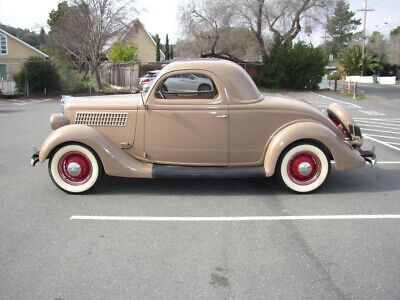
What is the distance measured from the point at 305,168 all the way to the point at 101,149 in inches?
108

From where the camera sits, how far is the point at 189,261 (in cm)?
355

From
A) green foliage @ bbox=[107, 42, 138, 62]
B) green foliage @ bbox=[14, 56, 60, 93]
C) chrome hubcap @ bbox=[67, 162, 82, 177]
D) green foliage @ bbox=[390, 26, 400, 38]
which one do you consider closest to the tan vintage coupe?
chrome hubcap @ bbox=[67, 162, 82, 177]

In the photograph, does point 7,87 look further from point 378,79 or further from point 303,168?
point 378,79

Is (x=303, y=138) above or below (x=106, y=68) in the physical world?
below

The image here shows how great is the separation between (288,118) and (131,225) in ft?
8.28

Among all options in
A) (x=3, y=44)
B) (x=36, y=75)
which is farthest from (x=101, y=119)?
(x=3, y=44)

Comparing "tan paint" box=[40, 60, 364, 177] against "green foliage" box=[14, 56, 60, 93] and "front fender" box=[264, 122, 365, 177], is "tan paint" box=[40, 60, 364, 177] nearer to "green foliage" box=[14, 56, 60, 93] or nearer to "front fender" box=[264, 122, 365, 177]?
"front fender" box=[264, 122, 365, 177]

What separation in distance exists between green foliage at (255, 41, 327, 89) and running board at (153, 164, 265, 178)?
24.6 m

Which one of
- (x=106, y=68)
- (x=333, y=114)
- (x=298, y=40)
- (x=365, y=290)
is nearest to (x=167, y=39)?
(x=106, y=68)

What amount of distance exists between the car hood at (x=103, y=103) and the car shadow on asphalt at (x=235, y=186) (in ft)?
3.76

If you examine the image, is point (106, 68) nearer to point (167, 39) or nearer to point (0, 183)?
point (167, 39)

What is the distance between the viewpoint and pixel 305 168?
5.35 m

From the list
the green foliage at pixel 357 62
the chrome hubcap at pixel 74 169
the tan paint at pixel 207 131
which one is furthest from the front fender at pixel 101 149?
the green foliage at pixel 357 62

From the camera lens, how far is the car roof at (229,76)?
534 centimetres
